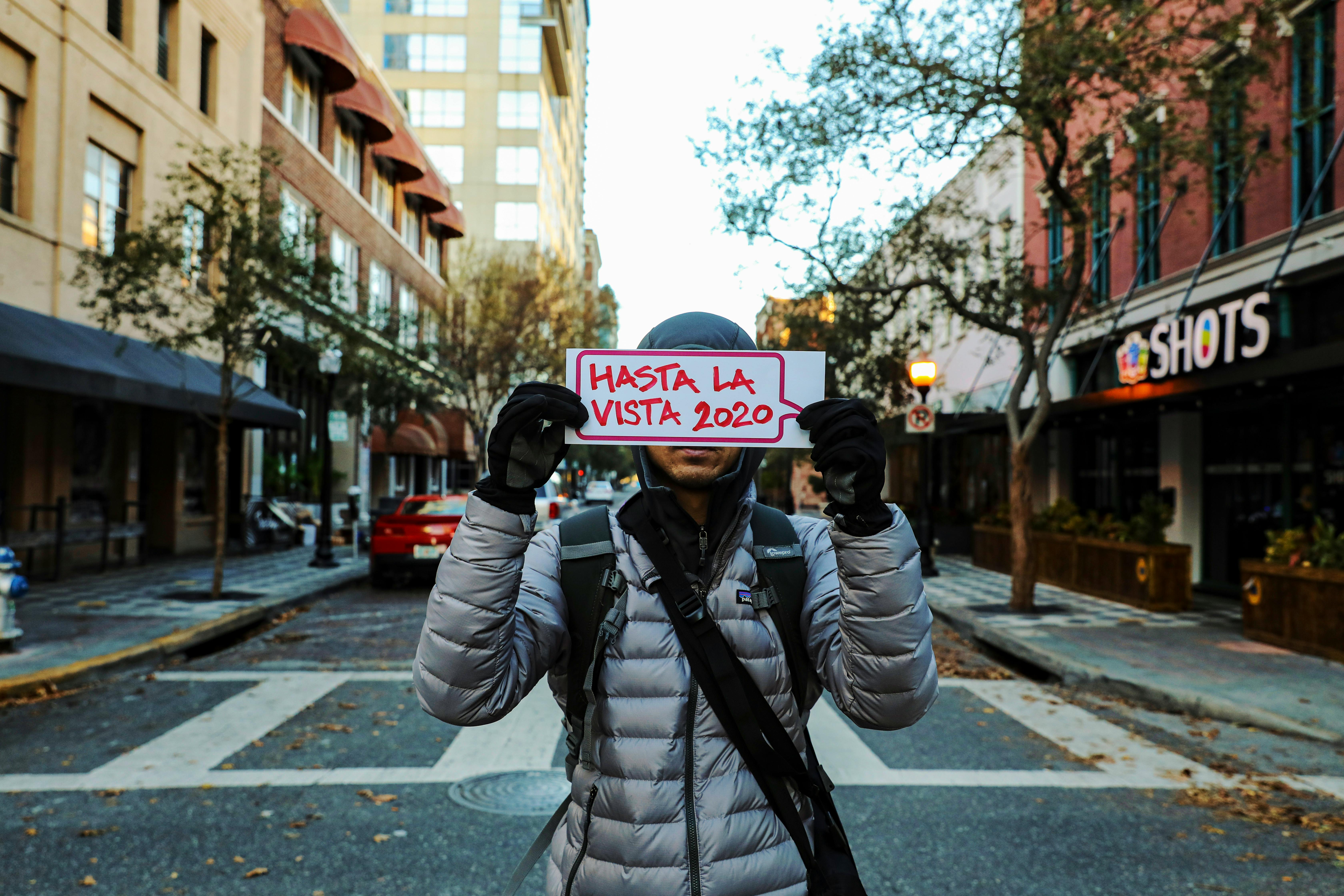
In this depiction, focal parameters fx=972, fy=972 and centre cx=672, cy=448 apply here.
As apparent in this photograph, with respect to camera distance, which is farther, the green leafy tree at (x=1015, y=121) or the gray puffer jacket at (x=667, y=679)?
the green leafy tree at (x=1015, y=121)

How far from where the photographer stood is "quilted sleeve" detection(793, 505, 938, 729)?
187 cm

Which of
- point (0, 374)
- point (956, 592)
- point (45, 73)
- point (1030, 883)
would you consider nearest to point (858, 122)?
point (956, 592)

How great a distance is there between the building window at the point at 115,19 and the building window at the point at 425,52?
155 feet

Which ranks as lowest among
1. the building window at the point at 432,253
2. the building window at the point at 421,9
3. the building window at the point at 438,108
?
the building window at the point at 432,253

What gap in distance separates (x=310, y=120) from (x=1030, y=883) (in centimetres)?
2823

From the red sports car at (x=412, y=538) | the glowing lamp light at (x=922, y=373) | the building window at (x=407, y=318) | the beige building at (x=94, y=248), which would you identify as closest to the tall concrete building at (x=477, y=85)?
the building window at (x=407, y=318)

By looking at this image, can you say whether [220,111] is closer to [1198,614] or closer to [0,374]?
[0,374]

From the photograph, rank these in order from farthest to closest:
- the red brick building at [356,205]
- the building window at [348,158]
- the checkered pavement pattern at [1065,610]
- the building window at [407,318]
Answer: the building window at [348,158] < the building window at [407,318] < the red brick building at [356,205] < the checkered pavement pattern at [1065,610]

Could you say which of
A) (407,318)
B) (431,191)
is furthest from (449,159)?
(407,318)

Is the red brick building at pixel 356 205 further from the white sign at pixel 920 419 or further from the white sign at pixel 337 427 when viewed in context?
the white sign at pixel 920 419

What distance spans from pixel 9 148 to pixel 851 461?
16644 millimetres

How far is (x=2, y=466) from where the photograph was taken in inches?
581

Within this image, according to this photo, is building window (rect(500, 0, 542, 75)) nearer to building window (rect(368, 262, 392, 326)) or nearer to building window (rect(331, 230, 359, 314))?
building window (rect(368, 262, 392, 326))

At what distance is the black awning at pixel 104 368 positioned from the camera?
1224cm
